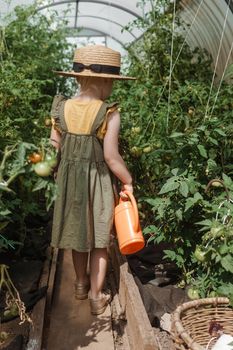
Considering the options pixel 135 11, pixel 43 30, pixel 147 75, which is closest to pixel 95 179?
pixel 147 75

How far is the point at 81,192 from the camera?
2.32 meters

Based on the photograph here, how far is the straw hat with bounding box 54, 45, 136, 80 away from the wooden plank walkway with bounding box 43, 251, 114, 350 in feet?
4.32

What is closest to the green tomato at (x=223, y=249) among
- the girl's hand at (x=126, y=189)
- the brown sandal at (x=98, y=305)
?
the girl's hand at (x=126, y=189)

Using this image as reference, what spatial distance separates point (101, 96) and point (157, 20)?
2165mm

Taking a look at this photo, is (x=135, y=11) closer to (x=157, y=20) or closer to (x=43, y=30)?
(x=43, y=30)

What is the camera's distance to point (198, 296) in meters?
2.19

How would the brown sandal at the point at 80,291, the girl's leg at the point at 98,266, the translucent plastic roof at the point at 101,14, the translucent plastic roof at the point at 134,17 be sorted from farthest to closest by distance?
the translucent plastic roof at the point at 101,14, the translucent plastic roof at the point at 134,17, the brown sandal at the point at 80,291, the girl's leg at the point at 98,266

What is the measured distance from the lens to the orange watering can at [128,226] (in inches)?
87.8

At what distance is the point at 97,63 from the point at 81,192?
67 cm

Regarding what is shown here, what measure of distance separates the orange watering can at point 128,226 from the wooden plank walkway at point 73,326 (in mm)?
450

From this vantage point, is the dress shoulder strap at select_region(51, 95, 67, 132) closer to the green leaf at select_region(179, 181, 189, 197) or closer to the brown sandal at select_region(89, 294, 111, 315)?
the green leaf at select_region(179, 181, 189, 197)

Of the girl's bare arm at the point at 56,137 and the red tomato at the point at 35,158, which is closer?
the red tomato at the point at 35,158

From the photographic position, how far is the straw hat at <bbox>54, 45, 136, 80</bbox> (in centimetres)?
221

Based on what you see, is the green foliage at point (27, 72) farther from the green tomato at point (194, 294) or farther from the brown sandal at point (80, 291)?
the green tomato at point (194, 294)
